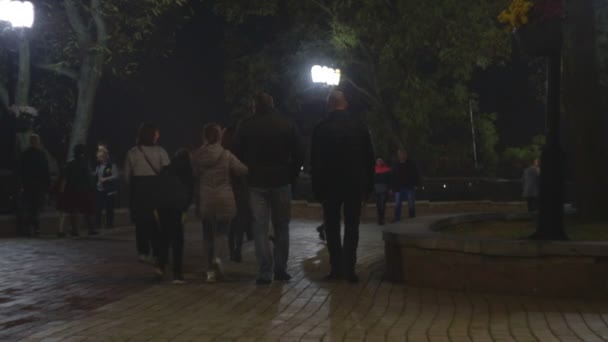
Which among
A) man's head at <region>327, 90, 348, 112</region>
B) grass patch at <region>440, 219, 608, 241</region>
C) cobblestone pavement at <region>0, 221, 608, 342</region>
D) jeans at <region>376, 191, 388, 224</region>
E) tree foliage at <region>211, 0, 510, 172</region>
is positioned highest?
tree foliage at <region>211, 0, 510, 172</region>

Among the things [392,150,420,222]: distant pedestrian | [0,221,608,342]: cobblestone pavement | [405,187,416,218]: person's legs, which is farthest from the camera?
[392,150,420,222]: distant pedestrian

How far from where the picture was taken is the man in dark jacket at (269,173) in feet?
34.9

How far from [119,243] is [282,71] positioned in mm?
20494

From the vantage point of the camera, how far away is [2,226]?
1894 cm

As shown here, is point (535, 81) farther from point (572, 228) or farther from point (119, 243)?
point (572, 228)

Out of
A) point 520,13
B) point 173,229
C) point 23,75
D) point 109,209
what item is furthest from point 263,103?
point 23,75

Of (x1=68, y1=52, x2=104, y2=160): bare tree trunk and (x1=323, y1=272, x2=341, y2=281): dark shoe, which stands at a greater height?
(x1=68, y1=52, x2=104, y2=160): bare tree trunk

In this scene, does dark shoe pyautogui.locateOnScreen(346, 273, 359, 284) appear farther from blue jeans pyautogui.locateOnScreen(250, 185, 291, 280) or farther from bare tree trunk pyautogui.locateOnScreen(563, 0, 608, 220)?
bare tree trunk pyautogui.locateOnScreen(563, 0, 608, 220)

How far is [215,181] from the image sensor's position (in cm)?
1099

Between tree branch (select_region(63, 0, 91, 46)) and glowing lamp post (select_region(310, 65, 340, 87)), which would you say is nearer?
tree branch (select_region(63, 0, 91, 46))

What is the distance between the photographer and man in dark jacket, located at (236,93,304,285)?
34.9 ft

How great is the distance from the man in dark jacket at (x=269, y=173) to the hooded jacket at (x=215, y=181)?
0.19 metres

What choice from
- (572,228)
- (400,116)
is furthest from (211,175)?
(400,116)

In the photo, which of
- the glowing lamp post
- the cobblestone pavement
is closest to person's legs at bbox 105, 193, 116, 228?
the cobblestone pavement
